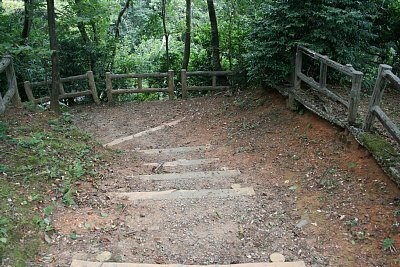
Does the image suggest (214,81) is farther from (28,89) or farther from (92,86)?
(28,89)

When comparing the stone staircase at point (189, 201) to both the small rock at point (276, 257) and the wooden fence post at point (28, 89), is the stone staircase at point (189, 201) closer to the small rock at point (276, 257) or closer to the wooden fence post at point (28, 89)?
the small rock at point (276, 257)

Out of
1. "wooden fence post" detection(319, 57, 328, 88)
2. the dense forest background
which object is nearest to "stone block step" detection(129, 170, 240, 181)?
"wooden fence post" detection(319, 57, 328, 88)

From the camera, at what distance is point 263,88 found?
8.91 meters

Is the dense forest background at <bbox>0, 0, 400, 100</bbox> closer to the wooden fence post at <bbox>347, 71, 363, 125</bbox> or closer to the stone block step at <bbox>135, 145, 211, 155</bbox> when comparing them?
the wooden fence post at <bbox>347, 71, 363, 125</bbox>

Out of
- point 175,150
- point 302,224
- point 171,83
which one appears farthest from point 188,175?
point 171,83

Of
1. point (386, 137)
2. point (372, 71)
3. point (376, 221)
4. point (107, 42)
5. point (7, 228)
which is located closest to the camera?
point (7, 228)

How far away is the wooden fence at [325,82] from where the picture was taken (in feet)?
16.4

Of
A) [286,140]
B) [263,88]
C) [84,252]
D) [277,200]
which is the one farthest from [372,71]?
[84,252]

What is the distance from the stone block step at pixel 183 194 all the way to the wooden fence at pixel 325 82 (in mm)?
1992

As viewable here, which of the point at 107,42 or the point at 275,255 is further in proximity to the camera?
the point at 107,42

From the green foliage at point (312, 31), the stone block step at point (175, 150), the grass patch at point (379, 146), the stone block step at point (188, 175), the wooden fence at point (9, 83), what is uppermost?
the green foliage at point (312, 31)

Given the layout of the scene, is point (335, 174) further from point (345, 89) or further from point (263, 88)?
point (263, 88)

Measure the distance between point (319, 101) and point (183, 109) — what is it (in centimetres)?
489

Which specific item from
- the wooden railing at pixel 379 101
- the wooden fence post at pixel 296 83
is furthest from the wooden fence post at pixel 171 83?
the wooden railing at pixel 379 101
